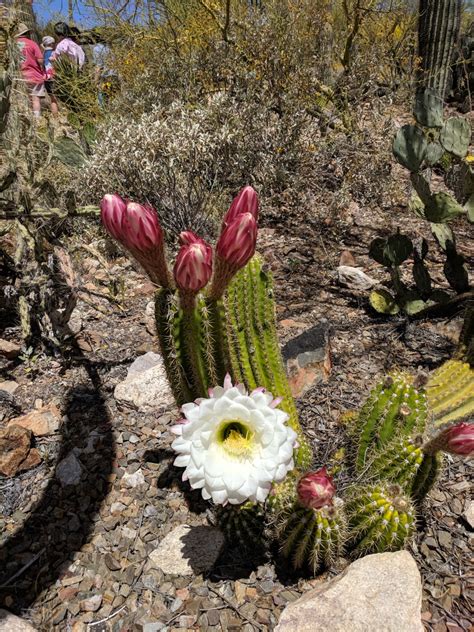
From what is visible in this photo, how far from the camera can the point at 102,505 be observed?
1.92 metres

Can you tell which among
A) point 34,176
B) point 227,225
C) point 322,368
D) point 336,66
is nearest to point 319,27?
point 336,66

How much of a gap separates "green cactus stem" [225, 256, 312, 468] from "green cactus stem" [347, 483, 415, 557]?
32 cm

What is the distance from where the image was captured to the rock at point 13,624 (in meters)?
1.43

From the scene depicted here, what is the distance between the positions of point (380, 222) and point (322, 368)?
7.60ft

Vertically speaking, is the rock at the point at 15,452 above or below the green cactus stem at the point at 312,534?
above

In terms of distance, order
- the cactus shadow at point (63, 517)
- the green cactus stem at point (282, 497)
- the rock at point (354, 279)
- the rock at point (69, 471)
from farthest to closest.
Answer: the rock at point (354, 279) < the rock at point (69, 471) < the cactus shadow at point (63, 517) < the green cactus stem at point (282, 497)

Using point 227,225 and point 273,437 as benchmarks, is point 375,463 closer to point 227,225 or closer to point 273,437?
point 273,437

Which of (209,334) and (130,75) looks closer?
(209,334)

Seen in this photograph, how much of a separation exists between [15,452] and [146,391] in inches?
25.3

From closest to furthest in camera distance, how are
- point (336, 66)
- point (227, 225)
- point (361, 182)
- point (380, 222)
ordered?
Answer: point (227, 225), point (380, 222), point (361, 182), point (336, 66)

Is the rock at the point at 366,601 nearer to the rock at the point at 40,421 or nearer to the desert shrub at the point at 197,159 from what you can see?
the rock at the point at 40,421

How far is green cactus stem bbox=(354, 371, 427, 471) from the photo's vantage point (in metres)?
1.73

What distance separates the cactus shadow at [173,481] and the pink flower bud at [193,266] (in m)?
0.92

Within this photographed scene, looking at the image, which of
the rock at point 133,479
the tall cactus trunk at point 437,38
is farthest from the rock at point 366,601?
the tall cactus trunk at point 437,38
